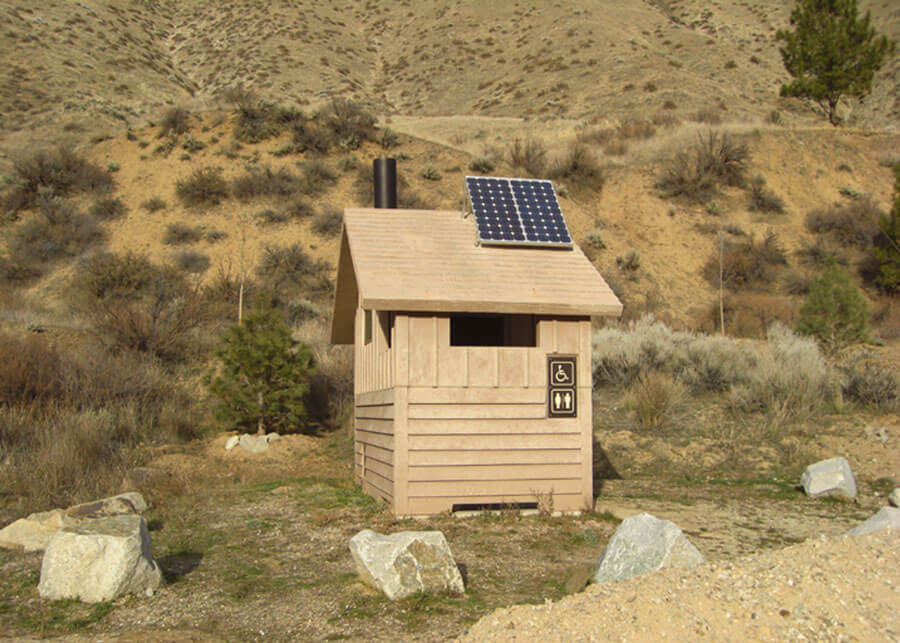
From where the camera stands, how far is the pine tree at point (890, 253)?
84.1ft

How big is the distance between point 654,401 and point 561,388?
19.9ft

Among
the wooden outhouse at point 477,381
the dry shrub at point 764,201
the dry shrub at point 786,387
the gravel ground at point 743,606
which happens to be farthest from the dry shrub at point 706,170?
the gravel ground at point 743,606

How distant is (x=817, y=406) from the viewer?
45.6 feet

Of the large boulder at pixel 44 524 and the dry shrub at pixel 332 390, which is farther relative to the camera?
the dry shrub at pixel 332 390

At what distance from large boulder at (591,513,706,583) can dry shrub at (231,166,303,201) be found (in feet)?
83.9

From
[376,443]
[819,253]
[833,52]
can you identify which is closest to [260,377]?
[376,443]

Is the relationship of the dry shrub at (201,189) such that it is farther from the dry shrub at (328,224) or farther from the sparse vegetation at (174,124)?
the dry shrub at (328,224)

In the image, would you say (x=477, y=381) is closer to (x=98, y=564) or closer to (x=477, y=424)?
(x=477, y=424)

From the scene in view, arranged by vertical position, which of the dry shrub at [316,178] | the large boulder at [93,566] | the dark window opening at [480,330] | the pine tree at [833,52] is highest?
the pine tree at [833,52]

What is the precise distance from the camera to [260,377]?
14328 mm

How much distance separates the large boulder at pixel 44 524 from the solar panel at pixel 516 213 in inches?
205

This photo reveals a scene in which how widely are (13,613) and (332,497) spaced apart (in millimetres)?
4972

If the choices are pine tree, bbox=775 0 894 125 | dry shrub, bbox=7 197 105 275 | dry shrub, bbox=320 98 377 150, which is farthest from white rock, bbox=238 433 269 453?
pine tree, bbox=775 0 894 125

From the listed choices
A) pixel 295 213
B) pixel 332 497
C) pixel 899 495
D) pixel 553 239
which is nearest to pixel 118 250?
pixel 295 213
